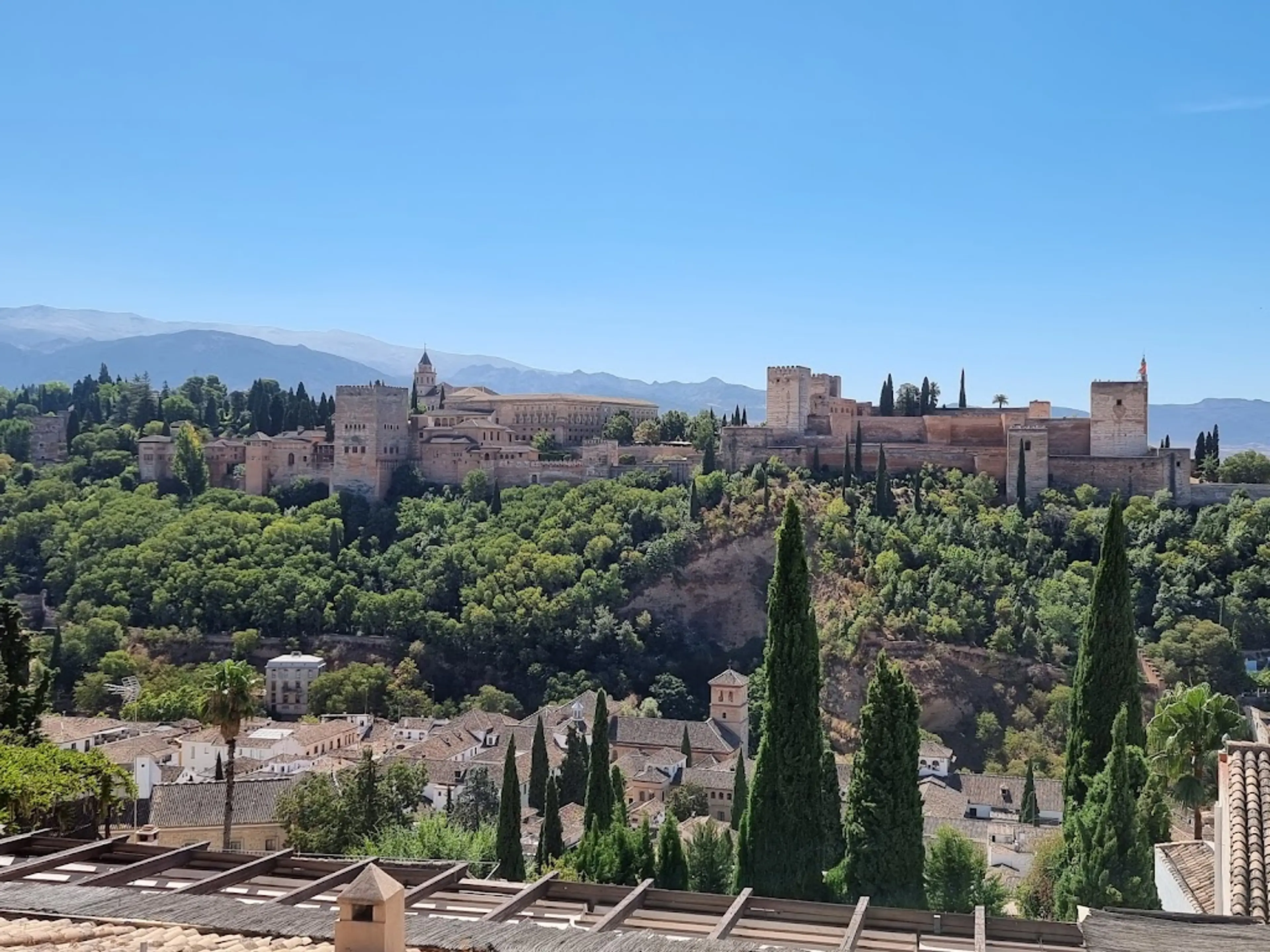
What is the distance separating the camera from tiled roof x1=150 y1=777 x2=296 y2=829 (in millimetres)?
29359

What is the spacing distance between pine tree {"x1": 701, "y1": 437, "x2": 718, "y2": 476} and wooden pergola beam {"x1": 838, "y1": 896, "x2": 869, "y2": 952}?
171 feet

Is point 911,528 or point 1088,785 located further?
point 911,528

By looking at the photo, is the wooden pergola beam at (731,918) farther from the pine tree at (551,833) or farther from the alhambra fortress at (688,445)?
the alhambra fortress at (688,445)

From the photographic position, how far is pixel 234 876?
10141 mm

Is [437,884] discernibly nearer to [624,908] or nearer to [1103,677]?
[624,908]

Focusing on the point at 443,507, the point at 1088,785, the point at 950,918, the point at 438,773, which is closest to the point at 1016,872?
the point at 1088,785

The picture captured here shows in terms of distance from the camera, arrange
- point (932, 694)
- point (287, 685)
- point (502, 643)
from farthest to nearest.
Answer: point (502, 643)
point (287, 685)
point (932, 694)

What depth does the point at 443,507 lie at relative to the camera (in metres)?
65.4

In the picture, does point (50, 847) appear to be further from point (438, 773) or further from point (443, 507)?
point (443, 507)

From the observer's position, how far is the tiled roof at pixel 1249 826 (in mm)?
11281

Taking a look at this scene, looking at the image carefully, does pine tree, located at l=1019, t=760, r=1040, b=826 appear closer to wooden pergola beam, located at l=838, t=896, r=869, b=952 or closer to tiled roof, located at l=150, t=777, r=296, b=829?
tiled roof, located at l=150, t=777, r=296, b=829

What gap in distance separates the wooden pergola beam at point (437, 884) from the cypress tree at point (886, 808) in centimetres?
844

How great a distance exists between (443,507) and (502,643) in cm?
1152

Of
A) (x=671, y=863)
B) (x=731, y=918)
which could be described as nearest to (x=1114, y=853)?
(x=671, y=863)
